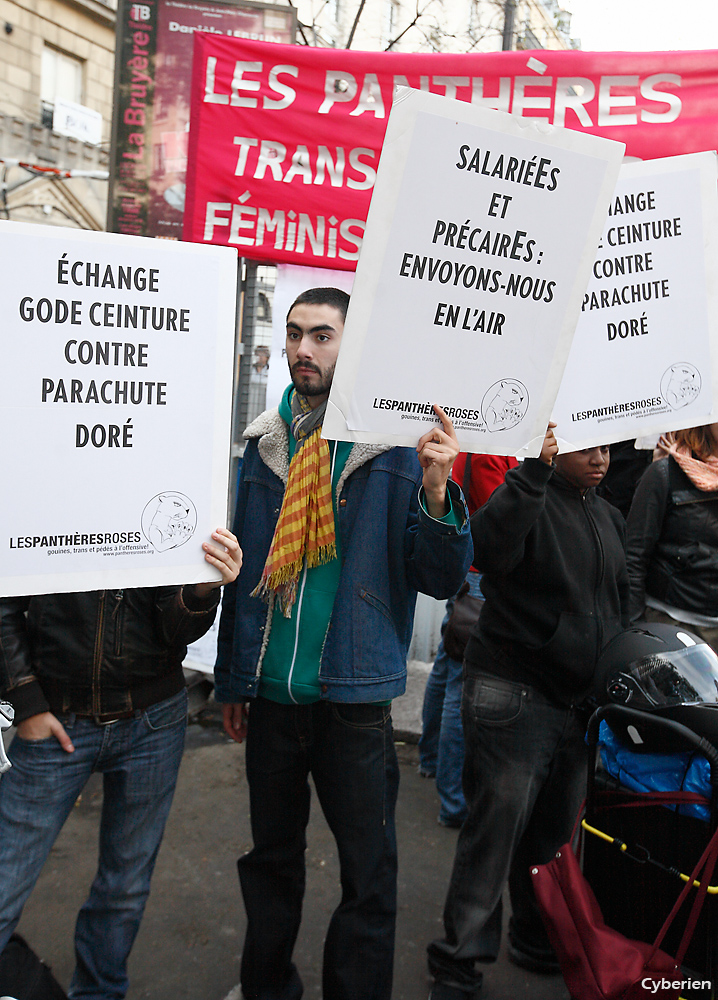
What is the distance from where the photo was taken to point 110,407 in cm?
189

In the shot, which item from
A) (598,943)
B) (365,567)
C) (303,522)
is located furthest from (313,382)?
(598,943)

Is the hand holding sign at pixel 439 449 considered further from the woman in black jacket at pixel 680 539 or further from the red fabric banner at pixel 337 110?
the red fabric banner at pixel 337 110

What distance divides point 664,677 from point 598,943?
667 millimetres

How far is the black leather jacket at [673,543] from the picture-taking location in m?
3.35

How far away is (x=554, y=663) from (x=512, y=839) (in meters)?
0.57

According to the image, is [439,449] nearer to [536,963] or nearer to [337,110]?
[536,963]

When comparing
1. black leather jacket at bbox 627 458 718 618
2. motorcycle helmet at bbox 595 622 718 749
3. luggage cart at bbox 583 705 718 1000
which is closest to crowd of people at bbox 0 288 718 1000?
motorcycle helmet at bbox 595 622 718 749

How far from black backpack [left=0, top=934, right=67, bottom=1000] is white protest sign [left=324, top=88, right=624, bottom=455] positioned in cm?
168

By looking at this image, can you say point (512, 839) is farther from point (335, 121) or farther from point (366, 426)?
point (335, 121)

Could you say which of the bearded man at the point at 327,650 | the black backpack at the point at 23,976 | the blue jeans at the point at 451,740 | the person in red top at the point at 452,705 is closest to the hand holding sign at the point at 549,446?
the bearded man at the point at 327,650

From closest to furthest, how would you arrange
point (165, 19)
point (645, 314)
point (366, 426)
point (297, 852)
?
point (366, 426), point (645, 314), point (297, 852), point (165, 19)

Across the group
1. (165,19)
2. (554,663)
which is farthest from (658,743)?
(165,19)

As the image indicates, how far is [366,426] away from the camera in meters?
1.97

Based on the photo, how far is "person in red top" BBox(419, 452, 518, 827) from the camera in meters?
3.57
